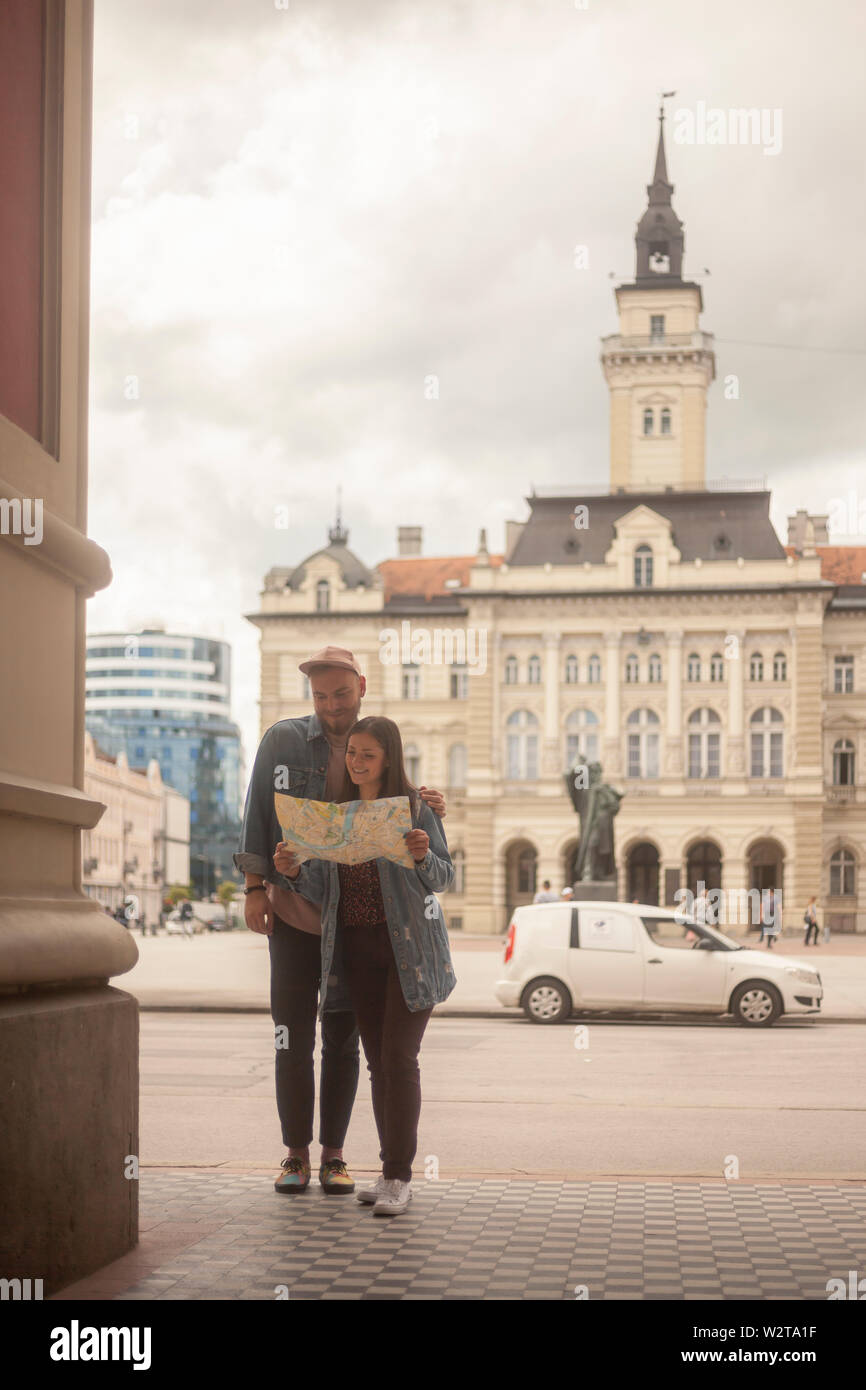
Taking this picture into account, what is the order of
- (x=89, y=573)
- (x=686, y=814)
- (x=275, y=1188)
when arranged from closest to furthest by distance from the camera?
(x=89, y=573) → (x=275, y=1188) → (x=686, y=814)

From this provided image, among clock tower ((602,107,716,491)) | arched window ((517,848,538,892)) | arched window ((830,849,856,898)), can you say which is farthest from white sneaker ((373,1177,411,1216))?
clock tower ((602,107,716,491))

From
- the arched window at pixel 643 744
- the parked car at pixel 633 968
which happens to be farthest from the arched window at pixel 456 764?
the parked car at pixel 633 968

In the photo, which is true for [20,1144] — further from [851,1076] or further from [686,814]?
[686,814]

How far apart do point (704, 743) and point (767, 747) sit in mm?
2625

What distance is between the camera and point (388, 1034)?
261 inches

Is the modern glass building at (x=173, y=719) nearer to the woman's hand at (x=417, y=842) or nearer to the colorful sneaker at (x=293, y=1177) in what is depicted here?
the colorful sneaker at (x=293, y=1177)

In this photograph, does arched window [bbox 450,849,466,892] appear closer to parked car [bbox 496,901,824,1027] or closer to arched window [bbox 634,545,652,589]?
arched window [bbox 634,545,652,589]

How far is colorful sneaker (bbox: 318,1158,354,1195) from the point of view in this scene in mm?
6844

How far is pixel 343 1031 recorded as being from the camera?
277 inches

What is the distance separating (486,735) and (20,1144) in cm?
6958

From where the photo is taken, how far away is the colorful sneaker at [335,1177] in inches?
269

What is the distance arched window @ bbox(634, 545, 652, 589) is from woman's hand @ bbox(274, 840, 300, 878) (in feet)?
222

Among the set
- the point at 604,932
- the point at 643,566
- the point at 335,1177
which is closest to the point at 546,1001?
the point at 604,932
